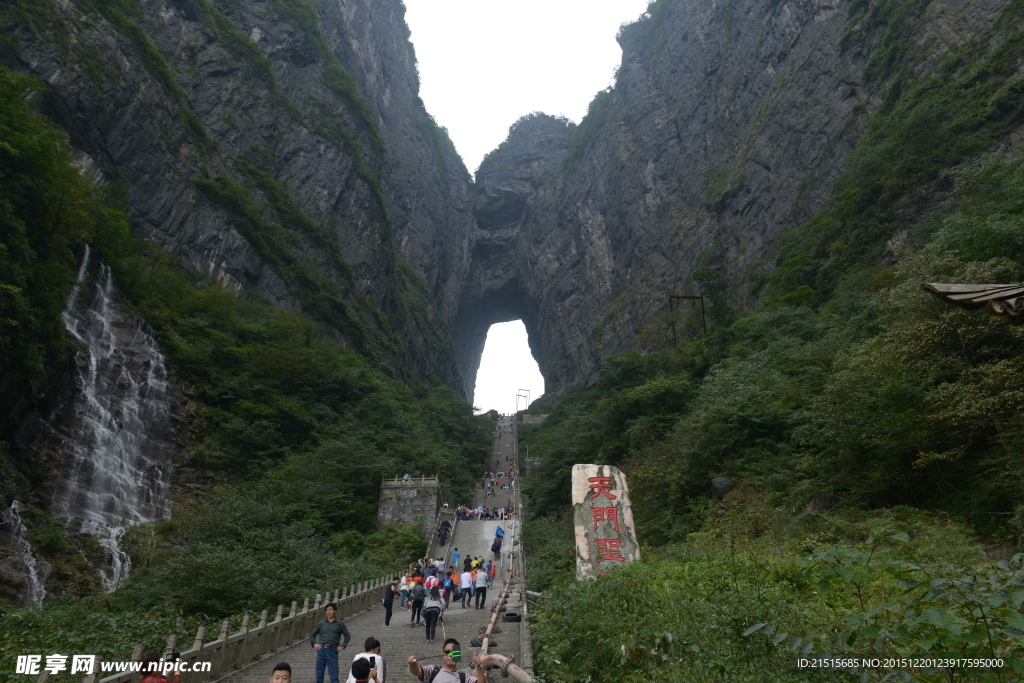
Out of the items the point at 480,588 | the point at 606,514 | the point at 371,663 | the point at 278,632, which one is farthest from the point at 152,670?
the point at 606,514

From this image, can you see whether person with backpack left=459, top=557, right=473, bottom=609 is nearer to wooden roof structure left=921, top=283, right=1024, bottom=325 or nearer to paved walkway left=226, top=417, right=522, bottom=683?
paved walkway left=226, top=417, right=522, bottom=683

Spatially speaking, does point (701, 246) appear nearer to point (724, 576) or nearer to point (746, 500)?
point (746, 500)

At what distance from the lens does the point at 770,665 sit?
3.60 metres

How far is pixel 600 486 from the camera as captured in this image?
32.5ft

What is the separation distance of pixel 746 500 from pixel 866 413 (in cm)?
332

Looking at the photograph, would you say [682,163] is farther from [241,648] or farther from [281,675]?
[281,675]

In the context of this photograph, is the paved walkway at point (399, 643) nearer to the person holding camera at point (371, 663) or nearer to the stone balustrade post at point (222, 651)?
the stone balustrade post at point (222, 651)

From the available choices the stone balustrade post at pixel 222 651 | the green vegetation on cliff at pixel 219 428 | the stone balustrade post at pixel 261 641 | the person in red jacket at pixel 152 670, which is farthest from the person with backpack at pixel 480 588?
the person in red jacket at pixel 152 670

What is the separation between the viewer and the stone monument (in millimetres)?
9336

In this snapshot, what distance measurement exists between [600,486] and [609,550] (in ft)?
3.43

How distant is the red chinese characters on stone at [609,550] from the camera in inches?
367

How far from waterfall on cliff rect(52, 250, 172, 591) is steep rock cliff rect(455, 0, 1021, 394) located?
81.1 feet

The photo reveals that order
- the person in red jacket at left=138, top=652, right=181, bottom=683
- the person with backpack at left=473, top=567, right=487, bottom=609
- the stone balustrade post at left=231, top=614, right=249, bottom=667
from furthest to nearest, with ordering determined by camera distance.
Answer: the person with backpack at left=473, top=567, right=487, bottom=609
the stone balustrade post at left=231, top=614, right=249, bottom=667
the person in red jacket at left=138, top=652, right=181, bottom=683

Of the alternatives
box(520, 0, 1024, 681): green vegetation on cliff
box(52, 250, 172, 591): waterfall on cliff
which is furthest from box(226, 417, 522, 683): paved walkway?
box(52, 250, 172, 591): waterfall on cliff
